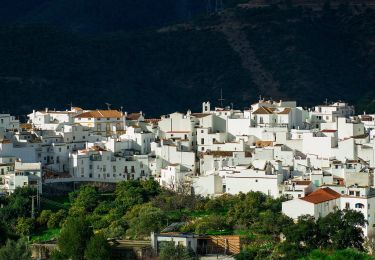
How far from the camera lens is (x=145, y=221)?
47.3 metres

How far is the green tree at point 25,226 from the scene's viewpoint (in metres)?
49.6

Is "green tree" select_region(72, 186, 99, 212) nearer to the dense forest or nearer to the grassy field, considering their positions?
the dense forest

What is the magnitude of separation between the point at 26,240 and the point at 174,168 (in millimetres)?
7587

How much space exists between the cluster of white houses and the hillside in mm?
23125

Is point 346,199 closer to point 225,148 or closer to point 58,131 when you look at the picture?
point 225,148

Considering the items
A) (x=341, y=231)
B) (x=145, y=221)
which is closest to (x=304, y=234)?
(x=341, y=231)

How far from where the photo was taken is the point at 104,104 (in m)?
85.4

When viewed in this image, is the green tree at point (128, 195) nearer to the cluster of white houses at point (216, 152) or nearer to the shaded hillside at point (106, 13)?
the cluster of white houses at point (216, 152)

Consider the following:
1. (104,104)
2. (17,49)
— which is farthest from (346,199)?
(17,49)

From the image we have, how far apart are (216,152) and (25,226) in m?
8.52

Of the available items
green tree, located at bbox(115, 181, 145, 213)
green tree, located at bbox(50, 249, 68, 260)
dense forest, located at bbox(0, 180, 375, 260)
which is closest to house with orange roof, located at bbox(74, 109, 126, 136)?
dense forest, located at bbox(0, 180, 375, 260)

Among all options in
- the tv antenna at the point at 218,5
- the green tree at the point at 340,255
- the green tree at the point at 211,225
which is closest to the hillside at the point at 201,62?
the tv antenna at the point at 218,5

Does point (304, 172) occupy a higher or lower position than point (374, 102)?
lower

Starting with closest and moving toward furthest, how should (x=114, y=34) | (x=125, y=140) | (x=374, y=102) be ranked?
(x=125, y=140), (x=374, y=102), (x=114, y=34)
